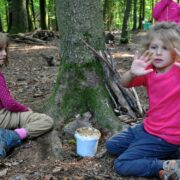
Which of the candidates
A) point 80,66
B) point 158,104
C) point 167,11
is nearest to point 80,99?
point 80,66

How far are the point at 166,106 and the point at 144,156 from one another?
54 centimetres

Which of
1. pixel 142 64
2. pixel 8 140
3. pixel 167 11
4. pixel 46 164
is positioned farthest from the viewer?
pixel 167 11

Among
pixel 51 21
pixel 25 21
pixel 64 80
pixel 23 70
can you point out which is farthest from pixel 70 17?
pixel 51 21

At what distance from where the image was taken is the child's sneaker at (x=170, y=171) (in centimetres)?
323

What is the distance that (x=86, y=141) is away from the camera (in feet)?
12.5

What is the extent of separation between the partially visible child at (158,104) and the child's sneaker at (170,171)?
4 cm

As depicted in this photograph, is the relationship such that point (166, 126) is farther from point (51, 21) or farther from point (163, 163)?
point (51, 21)

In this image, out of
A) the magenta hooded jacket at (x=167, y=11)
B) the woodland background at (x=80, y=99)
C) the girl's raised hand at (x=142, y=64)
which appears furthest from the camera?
the magenta hooded jacket at (x=167, y=11)

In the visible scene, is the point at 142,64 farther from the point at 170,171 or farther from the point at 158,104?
the point at 170,171

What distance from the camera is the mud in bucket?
3838 millimetres

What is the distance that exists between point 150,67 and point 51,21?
31.2 meters

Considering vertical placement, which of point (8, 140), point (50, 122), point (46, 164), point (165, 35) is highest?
point (165, 35)

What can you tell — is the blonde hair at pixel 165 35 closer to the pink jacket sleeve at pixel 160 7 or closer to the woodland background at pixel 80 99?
the woodland background at pixel 80 99

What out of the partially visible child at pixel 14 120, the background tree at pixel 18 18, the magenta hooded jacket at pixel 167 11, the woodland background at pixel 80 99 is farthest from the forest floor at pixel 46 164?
the background tree at pixel 18 18
